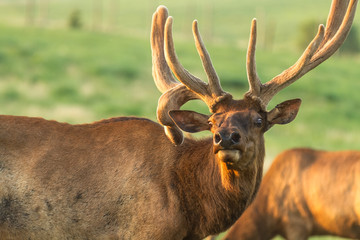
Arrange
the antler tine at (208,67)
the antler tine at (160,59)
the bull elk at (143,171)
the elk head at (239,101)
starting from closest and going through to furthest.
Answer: the elk head at (239,101) → the bull elk at (143,171) → the antler tine at (208,67) → the antler tine at (160,59)

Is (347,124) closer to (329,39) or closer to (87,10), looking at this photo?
(329,39)

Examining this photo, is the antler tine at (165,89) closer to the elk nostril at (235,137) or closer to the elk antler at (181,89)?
the elk antler at (181,89)

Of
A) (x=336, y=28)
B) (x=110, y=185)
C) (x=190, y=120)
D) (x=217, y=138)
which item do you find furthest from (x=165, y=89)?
(x=336, y=28)

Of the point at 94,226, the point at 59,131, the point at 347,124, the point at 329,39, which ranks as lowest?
the point at 347,124

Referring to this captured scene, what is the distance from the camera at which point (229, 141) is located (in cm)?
594

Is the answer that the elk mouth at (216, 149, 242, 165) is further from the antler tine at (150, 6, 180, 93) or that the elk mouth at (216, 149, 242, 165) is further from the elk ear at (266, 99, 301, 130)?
the antler tine at (150, 6, 180, 93)

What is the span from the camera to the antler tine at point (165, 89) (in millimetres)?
6793

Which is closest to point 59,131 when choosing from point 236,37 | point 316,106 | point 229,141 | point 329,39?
point 229,141

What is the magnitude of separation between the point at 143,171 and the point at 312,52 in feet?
6.62

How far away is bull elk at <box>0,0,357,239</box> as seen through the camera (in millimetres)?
6540

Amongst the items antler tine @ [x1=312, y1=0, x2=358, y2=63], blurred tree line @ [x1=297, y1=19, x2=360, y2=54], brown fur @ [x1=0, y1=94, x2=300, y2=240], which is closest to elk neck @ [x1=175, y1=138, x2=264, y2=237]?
brown fur @ [x1=0, y1=94, x2=300, y2=240]

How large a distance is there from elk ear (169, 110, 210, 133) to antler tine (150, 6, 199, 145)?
149 millimetres

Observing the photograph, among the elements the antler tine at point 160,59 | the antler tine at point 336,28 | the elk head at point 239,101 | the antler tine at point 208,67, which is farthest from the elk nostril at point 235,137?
the antler tine at point 160,59

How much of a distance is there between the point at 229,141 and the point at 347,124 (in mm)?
24242
